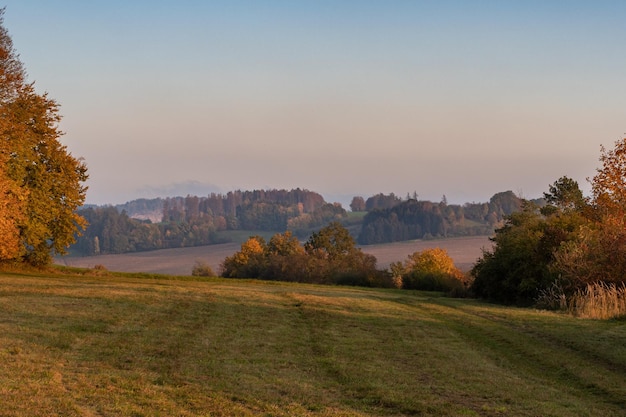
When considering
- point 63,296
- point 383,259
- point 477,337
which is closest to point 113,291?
point 63,296

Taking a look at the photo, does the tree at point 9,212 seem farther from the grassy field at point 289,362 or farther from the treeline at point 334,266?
the treeline at point 334,266

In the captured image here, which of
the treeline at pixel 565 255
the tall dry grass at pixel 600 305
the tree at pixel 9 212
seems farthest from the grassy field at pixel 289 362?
the tree at pixel 9 212

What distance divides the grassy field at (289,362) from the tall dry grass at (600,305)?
2287mm

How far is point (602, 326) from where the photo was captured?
25.2m

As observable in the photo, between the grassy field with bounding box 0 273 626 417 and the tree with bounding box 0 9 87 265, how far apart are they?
21.0 m

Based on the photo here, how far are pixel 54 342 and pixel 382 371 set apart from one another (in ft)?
28.3

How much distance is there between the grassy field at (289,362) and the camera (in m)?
11.1

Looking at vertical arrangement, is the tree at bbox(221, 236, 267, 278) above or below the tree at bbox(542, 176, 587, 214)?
below

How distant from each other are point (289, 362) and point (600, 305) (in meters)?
20.0

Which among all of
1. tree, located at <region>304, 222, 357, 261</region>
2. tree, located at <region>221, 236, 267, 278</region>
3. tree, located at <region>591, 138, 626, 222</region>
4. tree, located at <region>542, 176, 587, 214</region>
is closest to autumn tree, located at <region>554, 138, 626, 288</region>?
tree, located at <region>591, 138, 626, 222</region>

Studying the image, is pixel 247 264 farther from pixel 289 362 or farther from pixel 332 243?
pixel 289 362

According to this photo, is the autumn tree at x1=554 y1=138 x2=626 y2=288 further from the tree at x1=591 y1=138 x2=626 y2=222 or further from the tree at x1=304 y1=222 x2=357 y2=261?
the tree at x1=304 y1=222 x2=357 y2=261

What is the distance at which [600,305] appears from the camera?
29859 millimetres

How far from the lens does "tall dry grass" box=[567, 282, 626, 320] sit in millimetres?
28906
